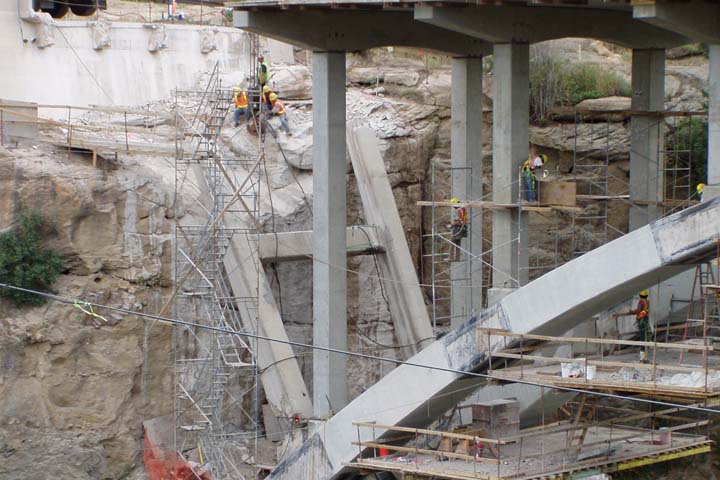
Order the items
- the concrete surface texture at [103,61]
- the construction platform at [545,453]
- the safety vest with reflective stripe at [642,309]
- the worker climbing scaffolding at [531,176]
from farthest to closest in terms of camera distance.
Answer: the concrete surface texture at [103,61], the safety vest with reflective stripe at [642,309], the worker climbing scaffolding at [531,176], the construction platform at [545,453]

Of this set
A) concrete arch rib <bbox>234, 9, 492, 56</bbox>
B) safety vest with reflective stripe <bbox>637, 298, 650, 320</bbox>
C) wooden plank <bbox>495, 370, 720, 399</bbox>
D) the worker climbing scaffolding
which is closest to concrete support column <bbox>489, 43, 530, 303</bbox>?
the worker climbing scaffolding

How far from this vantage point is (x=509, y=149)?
76.8 ft

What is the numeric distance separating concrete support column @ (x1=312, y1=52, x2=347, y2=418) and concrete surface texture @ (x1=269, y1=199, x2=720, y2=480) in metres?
1.09

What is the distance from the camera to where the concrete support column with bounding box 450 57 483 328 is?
26656mm

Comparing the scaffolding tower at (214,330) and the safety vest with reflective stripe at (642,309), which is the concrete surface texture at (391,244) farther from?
the safety vest with reflective stripe at (642,309)

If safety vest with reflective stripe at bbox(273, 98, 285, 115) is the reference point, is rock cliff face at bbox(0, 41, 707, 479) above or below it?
below

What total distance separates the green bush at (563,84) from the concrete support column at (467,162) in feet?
15.9

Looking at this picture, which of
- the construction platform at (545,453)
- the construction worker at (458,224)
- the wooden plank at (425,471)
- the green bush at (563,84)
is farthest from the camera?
the green bush at (563,84)

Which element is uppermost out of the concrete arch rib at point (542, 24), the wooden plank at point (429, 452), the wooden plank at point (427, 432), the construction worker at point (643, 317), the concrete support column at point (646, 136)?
the concrete arch rib at point (542, 24)

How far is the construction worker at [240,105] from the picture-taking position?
28.7m

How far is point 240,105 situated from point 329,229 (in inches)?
209

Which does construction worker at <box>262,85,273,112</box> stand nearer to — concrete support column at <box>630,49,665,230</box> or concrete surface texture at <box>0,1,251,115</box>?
concrete surface texture at <box>0,1,251,115</box>

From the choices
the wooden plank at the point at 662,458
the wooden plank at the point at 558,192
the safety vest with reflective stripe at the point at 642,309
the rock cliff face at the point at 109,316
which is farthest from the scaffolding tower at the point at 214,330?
the safety vest with reflective stripe at the point at 642,309

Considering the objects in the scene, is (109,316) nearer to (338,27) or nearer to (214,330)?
(214,330)
